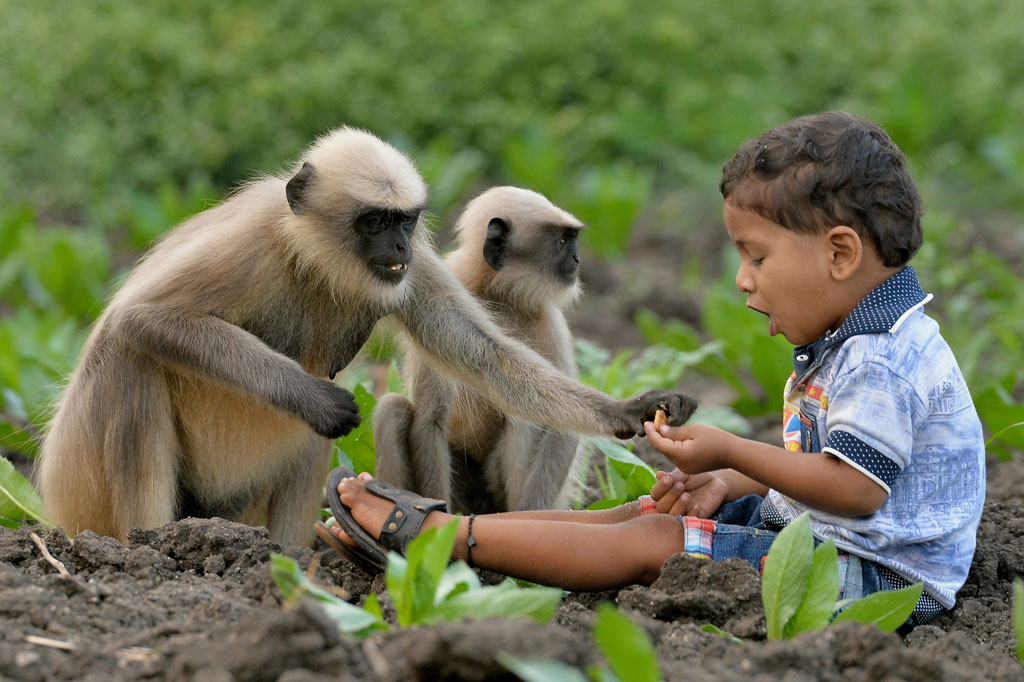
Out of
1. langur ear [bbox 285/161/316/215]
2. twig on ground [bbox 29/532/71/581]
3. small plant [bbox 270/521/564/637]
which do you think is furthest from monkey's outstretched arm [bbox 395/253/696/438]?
twig on ground [bbox 29/532/71/581]

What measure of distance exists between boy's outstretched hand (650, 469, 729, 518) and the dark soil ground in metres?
0.34

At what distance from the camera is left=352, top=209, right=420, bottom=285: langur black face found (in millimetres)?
4266

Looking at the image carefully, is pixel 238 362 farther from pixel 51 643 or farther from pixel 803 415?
pixel 803 415

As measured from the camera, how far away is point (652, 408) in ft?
13.1

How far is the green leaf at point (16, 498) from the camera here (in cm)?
458

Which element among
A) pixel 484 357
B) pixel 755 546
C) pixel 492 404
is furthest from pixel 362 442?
pixel 755 546

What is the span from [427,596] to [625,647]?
66 cm

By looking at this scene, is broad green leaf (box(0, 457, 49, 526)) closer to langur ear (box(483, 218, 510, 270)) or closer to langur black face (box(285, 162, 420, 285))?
langur black face (box(285, 162, 420, 285))

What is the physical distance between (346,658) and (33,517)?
2.38 m

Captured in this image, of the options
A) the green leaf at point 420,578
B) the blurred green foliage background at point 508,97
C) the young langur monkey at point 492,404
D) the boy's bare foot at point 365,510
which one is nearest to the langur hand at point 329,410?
the boy's bare foot at point 365,510

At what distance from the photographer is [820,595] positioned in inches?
127

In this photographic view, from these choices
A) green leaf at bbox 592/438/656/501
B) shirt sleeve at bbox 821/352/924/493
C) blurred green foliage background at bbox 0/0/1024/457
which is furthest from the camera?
blurred green foliage background at bbox 0/0/1024/457

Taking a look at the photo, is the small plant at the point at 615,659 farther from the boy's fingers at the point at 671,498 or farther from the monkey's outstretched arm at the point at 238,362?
the monkey's outstretched arm at the point at 238,362

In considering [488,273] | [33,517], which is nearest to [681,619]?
[488,273]
